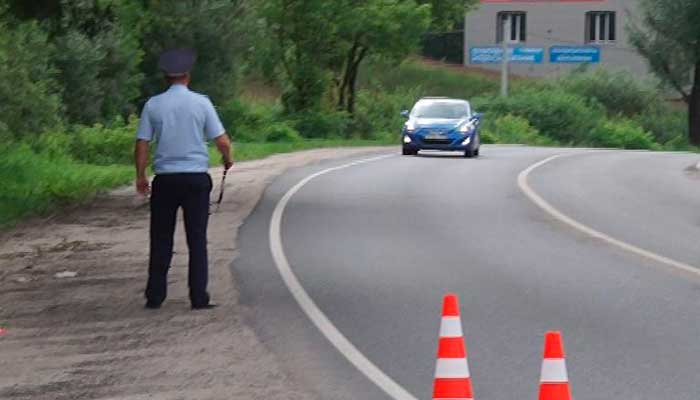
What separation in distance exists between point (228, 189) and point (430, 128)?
1592cm

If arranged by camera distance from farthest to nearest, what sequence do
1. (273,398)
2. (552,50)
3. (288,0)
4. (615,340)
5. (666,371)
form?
(552,50) < (288,0) < (615,340) < (666,371) < (273,398)

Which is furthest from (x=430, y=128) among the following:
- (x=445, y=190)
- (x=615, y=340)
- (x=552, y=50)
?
(x=552, y=50)

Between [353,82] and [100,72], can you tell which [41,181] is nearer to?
[100,72]

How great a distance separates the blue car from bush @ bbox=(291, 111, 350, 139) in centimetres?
1702

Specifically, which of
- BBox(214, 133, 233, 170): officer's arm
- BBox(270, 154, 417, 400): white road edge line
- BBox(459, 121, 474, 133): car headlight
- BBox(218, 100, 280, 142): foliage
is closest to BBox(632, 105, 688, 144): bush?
BBox(218, 100, 280, 142): foliage

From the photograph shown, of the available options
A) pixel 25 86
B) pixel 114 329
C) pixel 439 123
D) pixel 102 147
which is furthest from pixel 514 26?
pixel 114 329

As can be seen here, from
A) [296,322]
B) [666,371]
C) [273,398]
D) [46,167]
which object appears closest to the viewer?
[273,398]

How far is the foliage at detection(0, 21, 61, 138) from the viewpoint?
131 feet

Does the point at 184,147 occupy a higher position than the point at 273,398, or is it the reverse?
the point at 184,147

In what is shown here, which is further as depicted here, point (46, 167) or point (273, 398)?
point (46, 167)

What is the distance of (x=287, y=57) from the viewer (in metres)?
63.7

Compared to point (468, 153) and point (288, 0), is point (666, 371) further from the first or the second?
point (288, 0)

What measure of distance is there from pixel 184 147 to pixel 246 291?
1940 millimetres

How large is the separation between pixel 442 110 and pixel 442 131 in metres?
1.25
